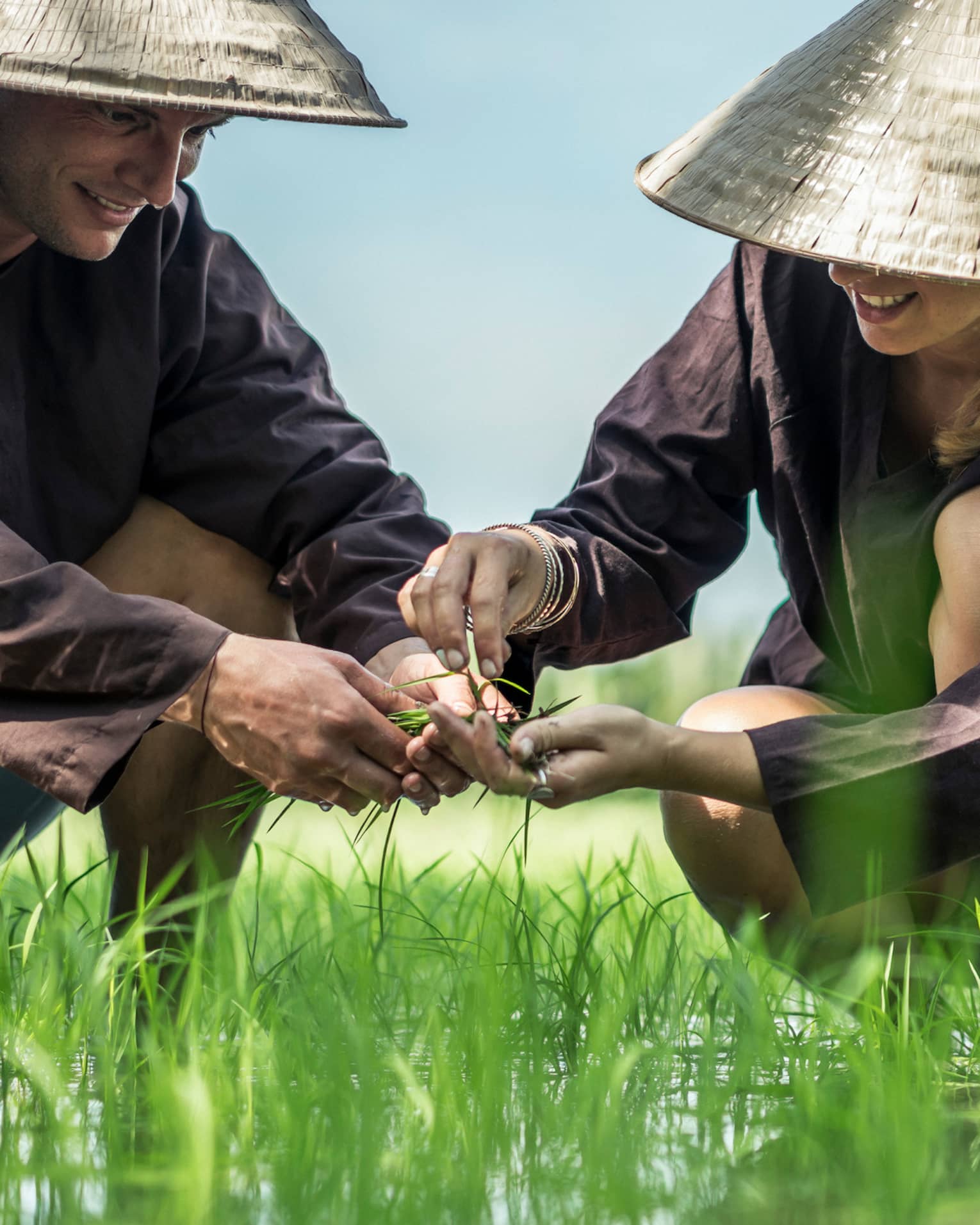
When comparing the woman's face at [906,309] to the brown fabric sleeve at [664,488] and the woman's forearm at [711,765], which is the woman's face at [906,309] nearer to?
the brown fabric sleeve at [664,488]

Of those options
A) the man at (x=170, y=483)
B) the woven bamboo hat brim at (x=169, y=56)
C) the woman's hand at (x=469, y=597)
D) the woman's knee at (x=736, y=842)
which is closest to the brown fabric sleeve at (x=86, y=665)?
the man at (x=170, y=483)

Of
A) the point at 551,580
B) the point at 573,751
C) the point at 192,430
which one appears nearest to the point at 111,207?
the point at 192,430

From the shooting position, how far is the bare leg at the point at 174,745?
2.65 m

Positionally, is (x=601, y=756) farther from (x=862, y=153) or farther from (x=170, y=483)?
(x=170, y=483)

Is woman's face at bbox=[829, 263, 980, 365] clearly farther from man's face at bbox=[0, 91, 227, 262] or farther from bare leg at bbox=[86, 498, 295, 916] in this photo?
bare leg at bbox=[86, 498, 295, 916]

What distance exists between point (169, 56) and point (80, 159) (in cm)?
41

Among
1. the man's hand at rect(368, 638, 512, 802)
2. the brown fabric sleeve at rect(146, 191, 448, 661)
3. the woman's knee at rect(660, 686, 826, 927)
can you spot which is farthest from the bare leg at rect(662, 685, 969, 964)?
the brown fabric sleeve at rect(146, 191, 448, 661)

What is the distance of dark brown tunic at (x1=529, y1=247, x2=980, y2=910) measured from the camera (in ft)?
7.80

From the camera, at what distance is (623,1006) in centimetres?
201

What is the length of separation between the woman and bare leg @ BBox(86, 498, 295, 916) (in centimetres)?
45

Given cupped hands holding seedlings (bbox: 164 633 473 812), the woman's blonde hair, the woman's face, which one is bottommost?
cupped hands holding seedlings (bbox: 164 633 473 812)

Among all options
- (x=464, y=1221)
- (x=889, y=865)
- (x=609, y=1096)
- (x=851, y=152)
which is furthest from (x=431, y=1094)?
(x=851, y=152)

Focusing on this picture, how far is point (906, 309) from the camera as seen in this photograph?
6.95ft

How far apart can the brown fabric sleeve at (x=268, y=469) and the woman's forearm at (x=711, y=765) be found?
29.5 inches
